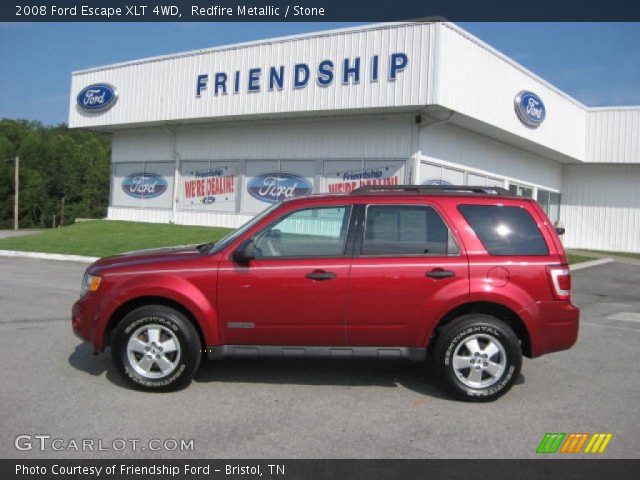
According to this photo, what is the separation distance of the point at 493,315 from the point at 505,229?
0.79 m

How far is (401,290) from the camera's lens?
492 centimetres

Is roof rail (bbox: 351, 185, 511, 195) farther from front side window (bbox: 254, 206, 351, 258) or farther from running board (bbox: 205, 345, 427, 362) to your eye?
running board (bbox: 205, 345, 427, 362)

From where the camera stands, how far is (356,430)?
4.25 meters

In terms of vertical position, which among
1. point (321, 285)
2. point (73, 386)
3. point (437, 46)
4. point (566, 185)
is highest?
point (437, 46)

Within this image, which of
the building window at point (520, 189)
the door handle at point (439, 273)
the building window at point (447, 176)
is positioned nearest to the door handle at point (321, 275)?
the door handle at point (439, 273)

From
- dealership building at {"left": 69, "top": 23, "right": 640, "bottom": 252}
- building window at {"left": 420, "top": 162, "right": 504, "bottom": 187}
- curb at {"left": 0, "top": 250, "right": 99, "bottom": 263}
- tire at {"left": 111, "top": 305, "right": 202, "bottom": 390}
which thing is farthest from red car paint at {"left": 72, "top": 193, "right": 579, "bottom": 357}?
building window at {"left": 420, "top": 162, "right": 504, "bottom": 187}

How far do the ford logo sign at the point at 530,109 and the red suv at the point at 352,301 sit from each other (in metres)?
17.0

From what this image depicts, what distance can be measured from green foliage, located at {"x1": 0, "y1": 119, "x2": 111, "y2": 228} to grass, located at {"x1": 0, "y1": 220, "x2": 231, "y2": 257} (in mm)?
43440

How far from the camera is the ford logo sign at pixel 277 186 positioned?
19.8 metres

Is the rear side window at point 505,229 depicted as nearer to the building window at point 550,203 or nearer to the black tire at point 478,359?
the black tire at point 478,359

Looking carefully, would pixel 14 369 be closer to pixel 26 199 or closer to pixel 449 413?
pixel 449 413

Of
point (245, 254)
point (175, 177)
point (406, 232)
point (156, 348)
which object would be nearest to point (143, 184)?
point (175, 177)

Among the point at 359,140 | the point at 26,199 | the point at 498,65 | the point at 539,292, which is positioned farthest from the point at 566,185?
the point at 26,199

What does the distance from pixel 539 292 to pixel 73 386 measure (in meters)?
4.23
